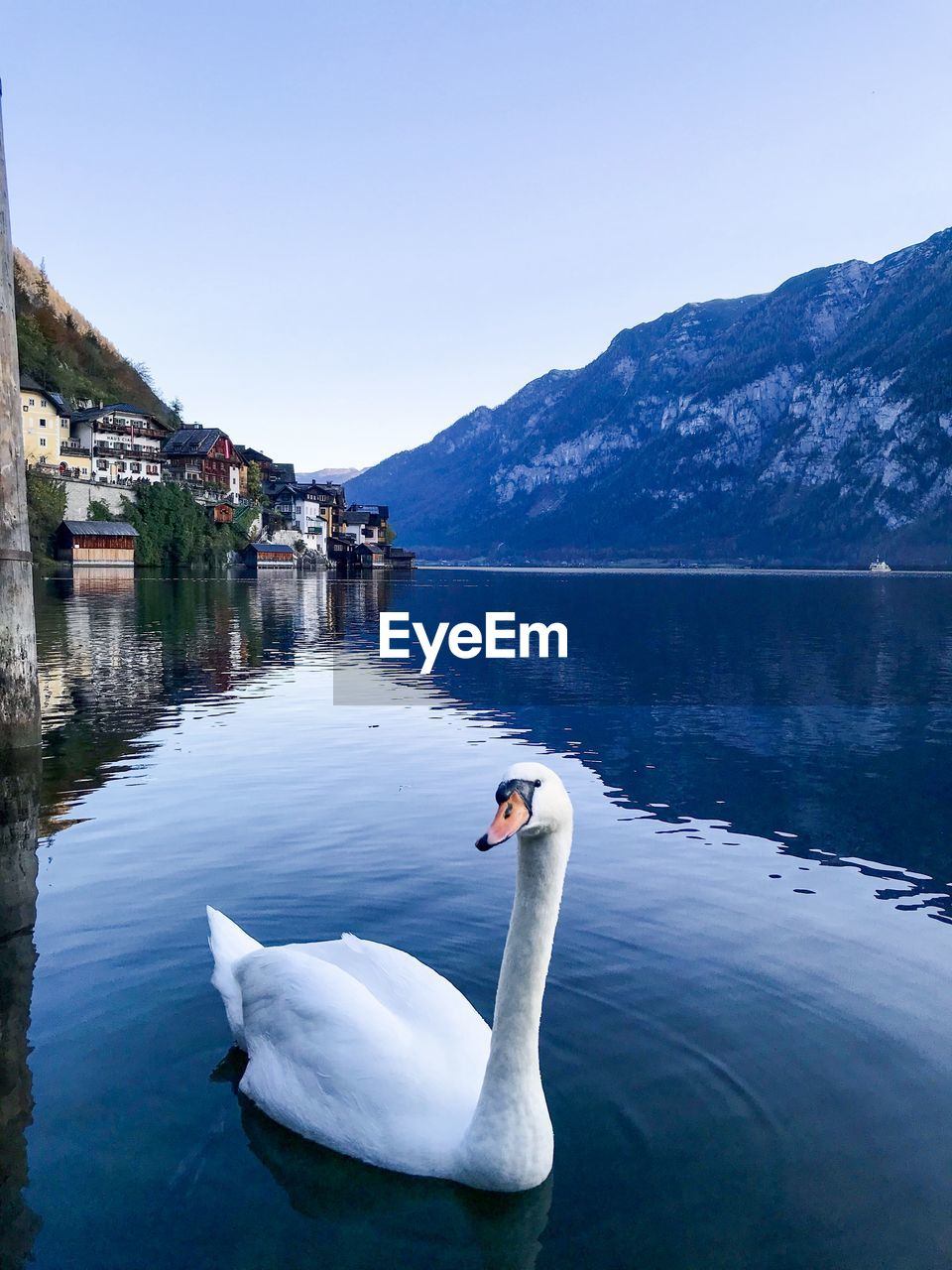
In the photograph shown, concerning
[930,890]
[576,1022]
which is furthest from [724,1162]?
[930,890]

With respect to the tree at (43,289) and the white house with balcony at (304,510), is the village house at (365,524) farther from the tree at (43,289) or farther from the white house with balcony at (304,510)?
the tree at (43,289)

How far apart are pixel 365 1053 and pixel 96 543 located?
4330 inches

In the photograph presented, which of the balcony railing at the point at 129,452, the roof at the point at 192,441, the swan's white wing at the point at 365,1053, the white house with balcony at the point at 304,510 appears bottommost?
the swan's white wing at the point at 365,1053

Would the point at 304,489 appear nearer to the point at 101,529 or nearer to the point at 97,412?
the point at 97,412

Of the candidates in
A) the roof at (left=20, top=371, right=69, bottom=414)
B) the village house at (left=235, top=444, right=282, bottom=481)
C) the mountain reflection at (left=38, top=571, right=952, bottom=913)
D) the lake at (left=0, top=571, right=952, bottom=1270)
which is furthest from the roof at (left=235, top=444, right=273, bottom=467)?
the lake at (left=0, top=571, right=952, bottom=1270)

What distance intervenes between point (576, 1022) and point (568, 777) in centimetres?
1077

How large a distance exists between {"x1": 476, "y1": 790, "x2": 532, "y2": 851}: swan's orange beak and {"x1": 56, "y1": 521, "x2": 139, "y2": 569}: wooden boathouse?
108347 mm

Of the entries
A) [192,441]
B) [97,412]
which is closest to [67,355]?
[192,441]

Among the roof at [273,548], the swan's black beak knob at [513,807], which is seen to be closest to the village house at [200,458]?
the roof at [273,548]

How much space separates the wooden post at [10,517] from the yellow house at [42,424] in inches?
3987

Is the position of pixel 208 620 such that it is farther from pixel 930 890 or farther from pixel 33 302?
pixel 33 302

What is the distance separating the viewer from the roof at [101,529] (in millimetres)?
104500

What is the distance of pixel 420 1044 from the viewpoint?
6188 mm

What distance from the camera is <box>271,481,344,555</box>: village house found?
535 ft
